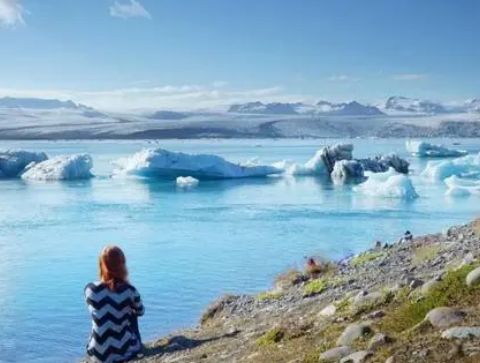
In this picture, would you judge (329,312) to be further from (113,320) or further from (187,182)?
(187,182)

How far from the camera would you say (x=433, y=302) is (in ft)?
13.9

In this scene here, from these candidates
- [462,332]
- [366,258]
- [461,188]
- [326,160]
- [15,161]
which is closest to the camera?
[462,332]

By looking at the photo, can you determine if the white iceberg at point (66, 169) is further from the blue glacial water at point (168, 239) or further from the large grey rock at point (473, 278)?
the large grey rock at point (473, 278)

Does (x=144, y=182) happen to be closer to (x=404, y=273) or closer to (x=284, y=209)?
(x=284, y=209)

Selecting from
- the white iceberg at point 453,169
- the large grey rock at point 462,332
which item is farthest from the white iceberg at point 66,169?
the large grey rock at point 462,332

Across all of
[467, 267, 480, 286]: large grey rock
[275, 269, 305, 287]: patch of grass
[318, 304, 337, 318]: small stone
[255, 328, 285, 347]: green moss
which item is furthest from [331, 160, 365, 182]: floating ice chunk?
[467, 267, 480, 286]: large grey rock

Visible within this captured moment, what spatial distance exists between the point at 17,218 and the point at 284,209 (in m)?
7.44

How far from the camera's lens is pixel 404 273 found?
7.07 m

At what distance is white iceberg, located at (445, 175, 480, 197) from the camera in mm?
25094

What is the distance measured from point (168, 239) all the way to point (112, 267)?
437 inches

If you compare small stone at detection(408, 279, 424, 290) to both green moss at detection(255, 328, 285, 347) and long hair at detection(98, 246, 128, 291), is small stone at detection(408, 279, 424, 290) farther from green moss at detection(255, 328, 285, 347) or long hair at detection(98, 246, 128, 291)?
long hair at detection(98, 246, 128, 291)

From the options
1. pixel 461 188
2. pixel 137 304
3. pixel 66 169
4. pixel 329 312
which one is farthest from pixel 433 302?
pixel 66 169

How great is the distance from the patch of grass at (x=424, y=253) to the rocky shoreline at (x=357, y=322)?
41 millimetres

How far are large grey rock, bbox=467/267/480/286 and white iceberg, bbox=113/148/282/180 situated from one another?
29393mm
